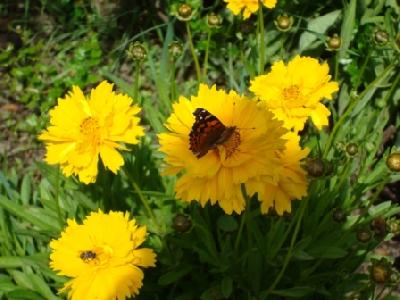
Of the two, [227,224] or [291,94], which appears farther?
[227,224]

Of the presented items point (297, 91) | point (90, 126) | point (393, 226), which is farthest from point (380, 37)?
point (90, 126)

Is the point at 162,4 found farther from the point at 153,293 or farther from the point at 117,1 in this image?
the point at 153,293

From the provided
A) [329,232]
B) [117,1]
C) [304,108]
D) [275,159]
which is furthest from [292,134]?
[117,1]

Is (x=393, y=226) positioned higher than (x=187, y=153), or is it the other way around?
(x=187, y=153)

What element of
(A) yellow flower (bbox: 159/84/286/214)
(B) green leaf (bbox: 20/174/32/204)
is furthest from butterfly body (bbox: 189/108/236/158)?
(B) green leaf (bbox: 20/174/32/204)

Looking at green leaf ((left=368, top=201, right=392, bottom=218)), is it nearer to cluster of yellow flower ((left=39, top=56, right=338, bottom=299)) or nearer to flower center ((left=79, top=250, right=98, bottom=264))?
cluster of yellow flower ((left=39, top=56, right=338, bottom=299))

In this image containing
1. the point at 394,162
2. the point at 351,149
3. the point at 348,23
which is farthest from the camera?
the point at 348,23

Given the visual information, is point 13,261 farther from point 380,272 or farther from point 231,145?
point 380,272
